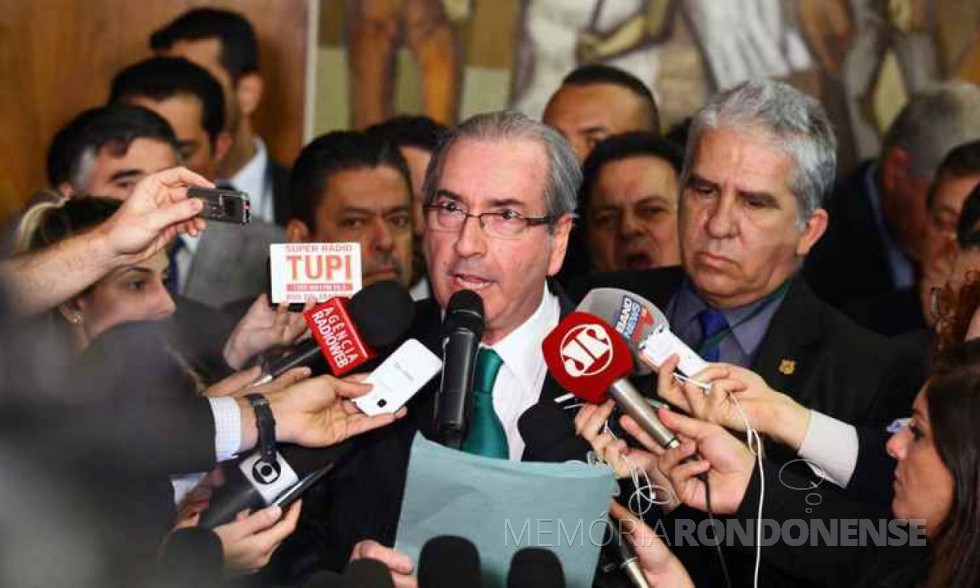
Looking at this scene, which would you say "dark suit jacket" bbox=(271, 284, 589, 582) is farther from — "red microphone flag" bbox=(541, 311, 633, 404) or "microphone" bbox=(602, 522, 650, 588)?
"microphone" bbox=(602, 522, 650, 588)

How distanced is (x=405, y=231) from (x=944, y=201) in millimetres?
1660

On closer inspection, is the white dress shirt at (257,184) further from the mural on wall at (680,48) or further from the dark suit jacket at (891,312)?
the dark suit jacket at (891,312)

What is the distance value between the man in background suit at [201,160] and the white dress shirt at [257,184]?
0.68 feet

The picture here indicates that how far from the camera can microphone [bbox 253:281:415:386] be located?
350 centimetres

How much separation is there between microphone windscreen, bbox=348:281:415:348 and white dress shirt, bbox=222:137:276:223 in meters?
2.98

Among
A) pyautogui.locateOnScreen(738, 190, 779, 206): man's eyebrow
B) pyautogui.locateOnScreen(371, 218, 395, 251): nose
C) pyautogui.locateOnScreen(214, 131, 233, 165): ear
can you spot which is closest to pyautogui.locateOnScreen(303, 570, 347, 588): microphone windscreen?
pyautogui.locateOnScreen(738, 190, 779, 206): man's eyebrow

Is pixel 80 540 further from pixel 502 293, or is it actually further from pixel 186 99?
pixel 186 99

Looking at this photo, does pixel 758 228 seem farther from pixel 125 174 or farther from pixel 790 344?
pixel 125 174

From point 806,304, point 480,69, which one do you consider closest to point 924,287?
point 806,304

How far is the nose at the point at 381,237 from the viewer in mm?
5105

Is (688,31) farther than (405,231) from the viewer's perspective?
Yes

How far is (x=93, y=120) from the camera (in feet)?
17.9

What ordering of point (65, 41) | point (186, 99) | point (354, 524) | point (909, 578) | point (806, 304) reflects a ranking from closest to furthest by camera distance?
point (909, 578) < point (354, 524) < point (806, 304) < point (186, 99) < point (65, 41)

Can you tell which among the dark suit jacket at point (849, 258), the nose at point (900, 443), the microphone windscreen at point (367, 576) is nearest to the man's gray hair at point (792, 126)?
the nose at point (900, 443)
